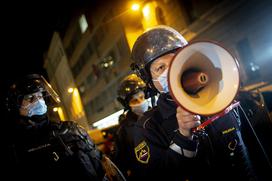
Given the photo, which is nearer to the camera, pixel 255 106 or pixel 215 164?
pixel 215 164

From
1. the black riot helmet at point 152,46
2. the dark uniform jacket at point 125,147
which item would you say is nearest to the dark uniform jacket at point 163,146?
the black riot helmet at point 152,46

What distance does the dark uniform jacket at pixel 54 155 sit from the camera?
11.6 feet

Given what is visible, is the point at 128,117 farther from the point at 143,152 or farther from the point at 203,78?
the point at 203,78

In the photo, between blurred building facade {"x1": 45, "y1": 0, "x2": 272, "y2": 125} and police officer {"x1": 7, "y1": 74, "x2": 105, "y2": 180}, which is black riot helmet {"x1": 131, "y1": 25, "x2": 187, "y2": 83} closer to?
blurred building facade {"x1": 45, "y1": 0, "x2": 272, "y2": 125}

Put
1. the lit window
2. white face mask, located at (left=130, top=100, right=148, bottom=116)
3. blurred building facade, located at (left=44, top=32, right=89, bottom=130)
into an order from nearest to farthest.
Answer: white face mask, located at (left=130, top=100, right=148, bottom=116) < the lit window < blurred building facade, located at (left=44, top=32, right=89, bottom=130)

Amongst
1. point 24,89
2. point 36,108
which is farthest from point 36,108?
point 24,89

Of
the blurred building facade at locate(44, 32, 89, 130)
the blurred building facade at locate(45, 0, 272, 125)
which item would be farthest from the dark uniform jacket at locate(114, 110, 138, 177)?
the blurred building facade at locate(44, 32, 89, 130)

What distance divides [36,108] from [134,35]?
74.3 feet

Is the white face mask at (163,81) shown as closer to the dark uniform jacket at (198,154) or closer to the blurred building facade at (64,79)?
the dark uniform jacket at (198,154)

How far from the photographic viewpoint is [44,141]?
12.4 feet

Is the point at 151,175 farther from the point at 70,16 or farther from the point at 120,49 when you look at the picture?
the point at 70,16

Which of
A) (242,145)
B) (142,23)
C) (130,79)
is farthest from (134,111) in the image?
(142,23)

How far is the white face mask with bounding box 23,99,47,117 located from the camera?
391 cm

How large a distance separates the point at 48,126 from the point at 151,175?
6.58ft
